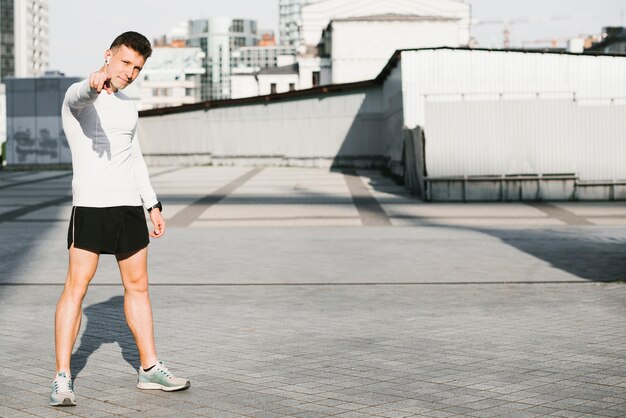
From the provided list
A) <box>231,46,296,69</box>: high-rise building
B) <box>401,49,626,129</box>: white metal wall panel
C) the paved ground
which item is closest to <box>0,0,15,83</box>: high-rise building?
<box>231,46,296,69</box>: high-rise building

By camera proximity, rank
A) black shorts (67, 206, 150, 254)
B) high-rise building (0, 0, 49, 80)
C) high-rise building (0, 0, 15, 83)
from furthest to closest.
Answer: high-rise building (0, 0, 49, 80)
high-rise building (0, 0, 15, 83)
black shorts (67, 206, 150, 254)

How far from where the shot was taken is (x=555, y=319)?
818cm

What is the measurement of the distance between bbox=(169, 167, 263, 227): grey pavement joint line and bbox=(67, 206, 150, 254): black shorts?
A: 12.9 m

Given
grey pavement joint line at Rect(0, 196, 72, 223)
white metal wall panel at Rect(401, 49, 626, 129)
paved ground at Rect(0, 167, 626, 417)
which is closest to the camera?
paved ground at Rect(0, 167, 626, 417)

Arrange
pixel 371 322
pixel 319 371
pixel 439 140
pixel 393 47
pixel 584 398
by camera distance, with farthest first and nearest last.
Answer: pixel 393 47, pixel 439 140, pixel 371 322, pixel 319 371, pixel 584 398

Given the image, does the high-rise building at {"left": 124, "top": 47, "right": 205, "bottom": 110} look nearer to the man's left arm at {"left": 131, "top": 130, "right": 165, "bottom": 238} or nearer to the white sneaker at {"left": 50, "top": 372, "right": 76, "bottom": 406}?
the man's left arm at {"left": 131, "top": 130, "right": 165, "bottom": 238}

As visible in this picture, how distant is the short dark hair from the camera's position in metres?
5.03

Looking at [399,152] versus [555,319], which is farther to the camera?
[399,152]

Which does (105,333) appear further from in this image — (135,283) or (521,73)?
(521,73)

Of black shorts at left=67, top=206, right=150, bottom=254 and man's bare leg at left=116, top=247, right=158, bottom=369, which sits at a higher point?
black shorts at left=67, top=206, right=150, bottom=254

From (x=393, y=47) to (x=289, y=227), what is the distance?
55.5m

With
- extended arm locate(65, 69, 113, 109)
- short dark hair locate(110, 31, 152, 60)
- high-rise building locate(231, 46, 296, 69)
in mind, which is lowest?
extended arm locate(65, 69, 113, 109)

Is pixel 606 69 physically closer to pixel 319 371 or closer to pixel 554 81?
pixel 554 81

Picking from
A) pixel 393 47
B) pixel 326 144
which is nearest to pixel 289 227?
pixel 326 144
